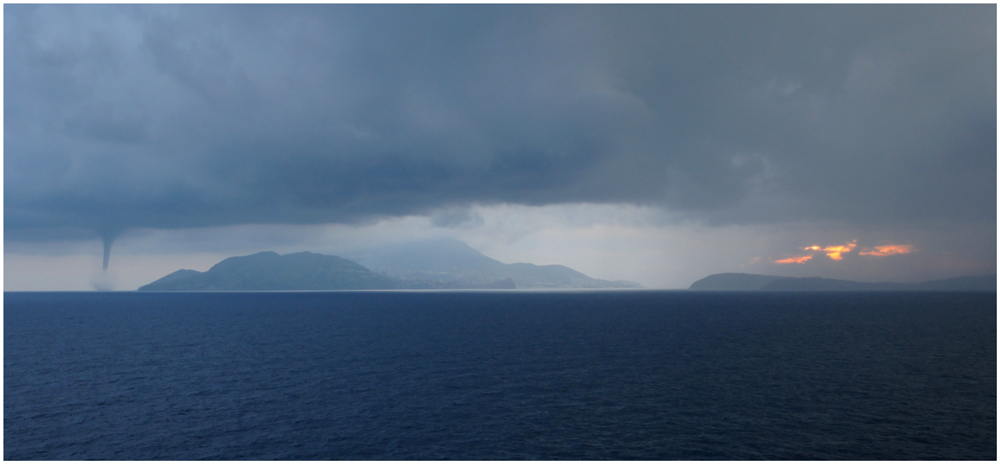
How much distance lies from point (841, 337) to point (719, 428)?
3465 inches

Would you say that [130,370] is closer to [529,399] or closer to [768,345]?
[529,399]

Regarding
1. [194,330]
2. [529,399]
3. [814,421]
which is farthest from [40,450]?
[194,330]

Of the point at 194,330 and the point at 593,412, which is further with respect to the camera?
the point at 194,330

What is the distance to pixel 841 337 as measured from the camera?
117 meters

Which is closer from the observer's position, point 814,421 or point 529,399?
point 814,421

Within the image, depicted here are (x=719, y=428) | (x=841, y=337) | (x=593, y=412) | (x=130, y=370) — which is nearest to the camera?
(x=719, y=428)

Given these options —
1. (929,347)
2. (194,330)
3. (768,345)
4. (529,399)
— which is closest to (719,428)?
(529,399)

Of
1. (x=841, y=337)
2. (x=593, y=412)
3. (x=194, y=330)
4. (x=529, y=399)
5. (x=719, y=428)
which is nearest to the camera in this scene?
(x=719, y=428)

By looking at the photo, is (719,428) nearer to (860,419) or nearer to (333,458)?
(860,419)

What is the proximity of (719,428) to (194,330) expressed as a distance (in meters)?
146

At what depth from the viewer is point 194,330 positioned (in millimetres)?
145750

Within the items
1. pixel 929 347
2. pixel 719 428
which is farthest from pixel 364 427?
pixel 929 347

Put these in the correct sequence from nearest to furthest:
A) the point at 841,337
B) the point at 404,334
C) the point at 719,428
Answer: the point at 719,428, the point at 841,337, the point at 404,334

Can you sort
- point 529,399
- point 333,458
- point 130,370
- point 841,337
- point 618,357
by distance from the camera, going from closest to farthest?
point 333,458 → point 529,399 → point 130,370 → point 618,357 → point 841,337
